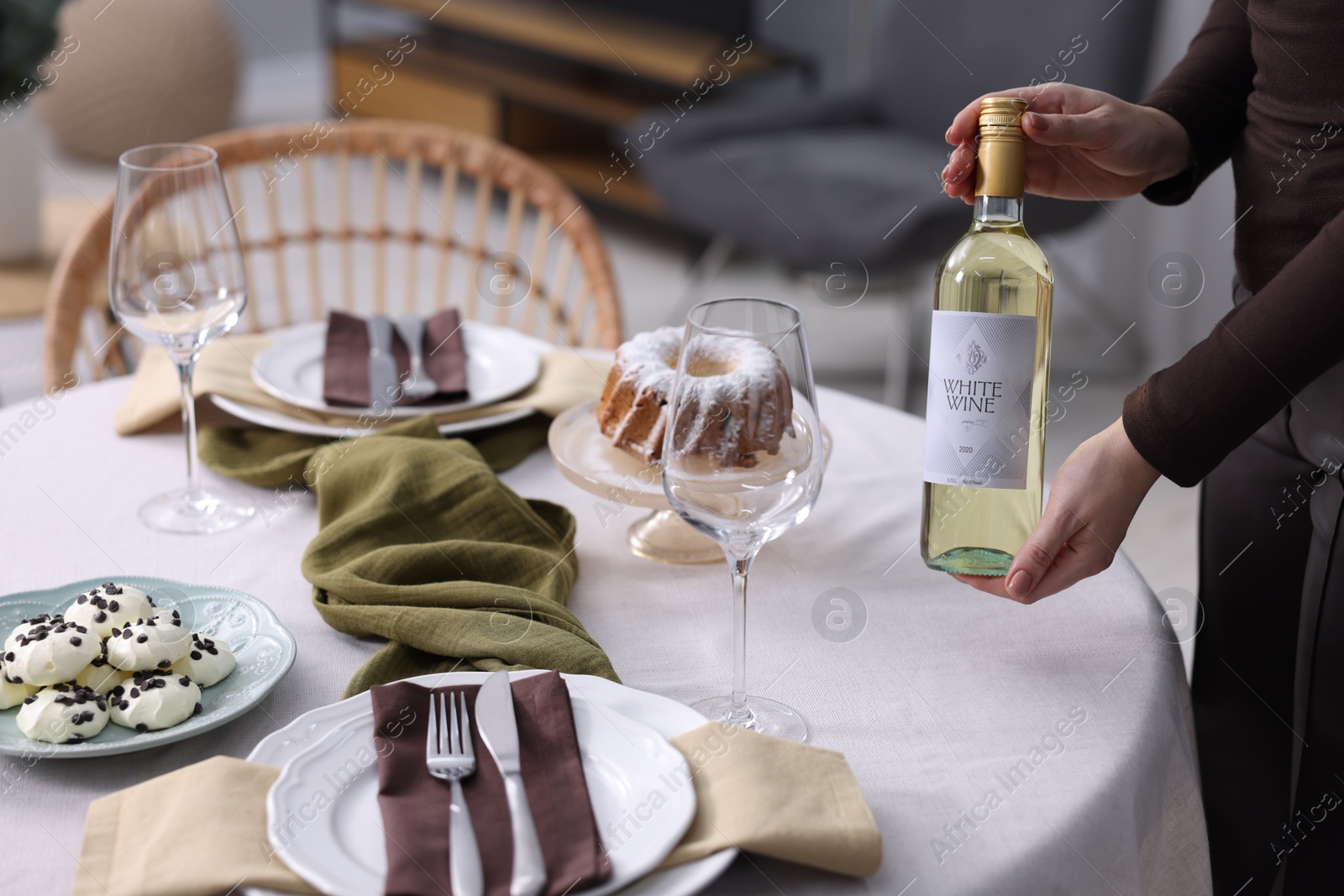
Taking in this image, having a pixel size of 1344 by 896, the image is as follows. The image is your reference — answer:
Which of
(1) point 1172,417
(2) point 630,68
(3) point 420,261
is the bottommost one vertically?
(3) point 420,261

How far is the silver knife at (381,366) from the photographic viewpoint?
1.09 m

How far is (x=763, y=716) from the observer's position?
70cm

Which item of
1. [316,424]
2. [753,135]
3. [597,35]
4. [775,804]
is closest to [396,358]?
[316,424]

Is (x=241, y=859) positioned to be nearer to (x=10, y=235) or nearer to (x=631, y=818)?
(x=631, y=818)

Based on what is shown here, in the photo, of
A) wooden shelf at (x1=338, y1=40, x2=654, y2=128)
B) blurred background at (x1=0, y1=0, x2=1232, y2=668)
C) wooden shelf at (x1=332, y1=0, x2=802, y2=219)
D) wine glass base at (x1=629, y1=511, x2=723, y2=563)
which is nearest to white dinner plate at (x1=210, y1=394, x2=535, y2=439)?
wine glass base at (x1=629, y1=511, x2=723, y2=563)

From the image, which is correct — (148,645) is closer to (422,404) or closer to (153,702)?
(153,702)

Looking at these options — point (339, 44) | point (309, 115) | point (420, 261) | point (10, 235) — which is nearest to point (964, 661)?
point (10, 235)

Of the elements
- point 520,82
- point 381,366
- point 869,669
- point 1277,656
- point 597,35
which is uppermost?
point 597,35

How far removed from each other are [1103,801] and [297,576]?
0.55m

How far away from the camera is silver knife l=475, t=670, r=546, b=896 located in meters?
0.53

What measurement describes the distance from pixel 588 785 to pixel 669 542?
33cm

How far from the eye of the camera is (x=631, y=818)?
22.8 inches

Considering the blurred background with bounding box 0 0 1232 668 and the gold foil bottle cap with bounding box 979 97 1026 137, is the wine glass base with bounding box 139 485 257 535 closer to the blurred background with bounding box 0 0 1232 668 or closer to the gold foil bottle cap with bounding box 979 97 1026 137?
the gold foil bottle cap with bounding box 979 97 1026 137

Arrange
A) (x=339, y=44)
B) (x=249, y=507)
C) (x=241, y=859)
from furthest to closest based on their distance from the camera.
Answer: (x=339, y=44)
(x=249, y=507)
(x=241, y=859)
